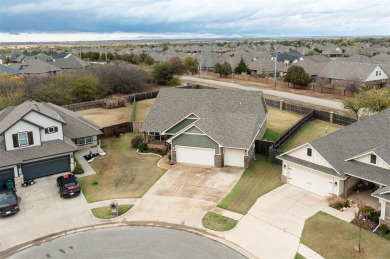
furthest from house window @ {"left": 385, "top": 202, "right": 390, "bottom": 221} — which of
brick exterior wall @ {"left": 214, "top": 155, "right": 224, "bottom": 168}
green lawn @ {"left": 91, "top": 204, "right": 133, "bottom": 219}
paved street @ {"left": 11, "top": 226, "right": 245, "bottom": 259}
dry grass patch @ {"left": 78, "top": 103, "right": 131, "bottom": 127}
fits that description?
dry grass patch @ {"left": 78, "top": 103, "right": 131, "bottom": 127}

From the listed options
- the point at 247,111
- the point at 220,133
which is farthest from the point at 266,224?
the point at 247,111

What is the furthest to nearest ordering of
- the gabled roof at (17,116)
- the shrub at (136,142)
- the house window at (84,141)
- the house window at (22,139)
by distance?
the shrub at (136,142)
the house window at (84,141)
the house window at (22,139)
the gabled roof at (17,116)

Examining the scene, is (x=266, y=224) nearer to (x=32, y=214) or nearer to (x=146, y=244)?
(x=146, y=244)

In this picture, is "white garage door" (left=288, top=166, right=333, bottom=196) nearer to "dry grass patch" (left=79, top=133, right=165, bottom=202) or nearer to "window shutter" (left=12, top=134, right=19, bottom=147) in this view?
"dry grass patch" (left=79, top=133, right=165, bottom=202)

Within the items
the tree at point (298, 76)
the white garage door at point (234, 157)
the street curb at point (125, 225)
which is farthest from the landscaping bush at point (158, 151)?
the tree at point (298, 76)

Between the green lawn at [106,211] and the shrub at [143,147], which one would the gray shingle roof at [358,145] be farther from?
the shrub at [143,147]

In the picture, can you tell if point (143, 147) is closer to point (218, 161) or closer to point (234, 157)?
point (218, 161)

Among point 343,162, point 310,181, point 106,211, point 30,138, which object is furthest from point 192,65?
point 106,211
